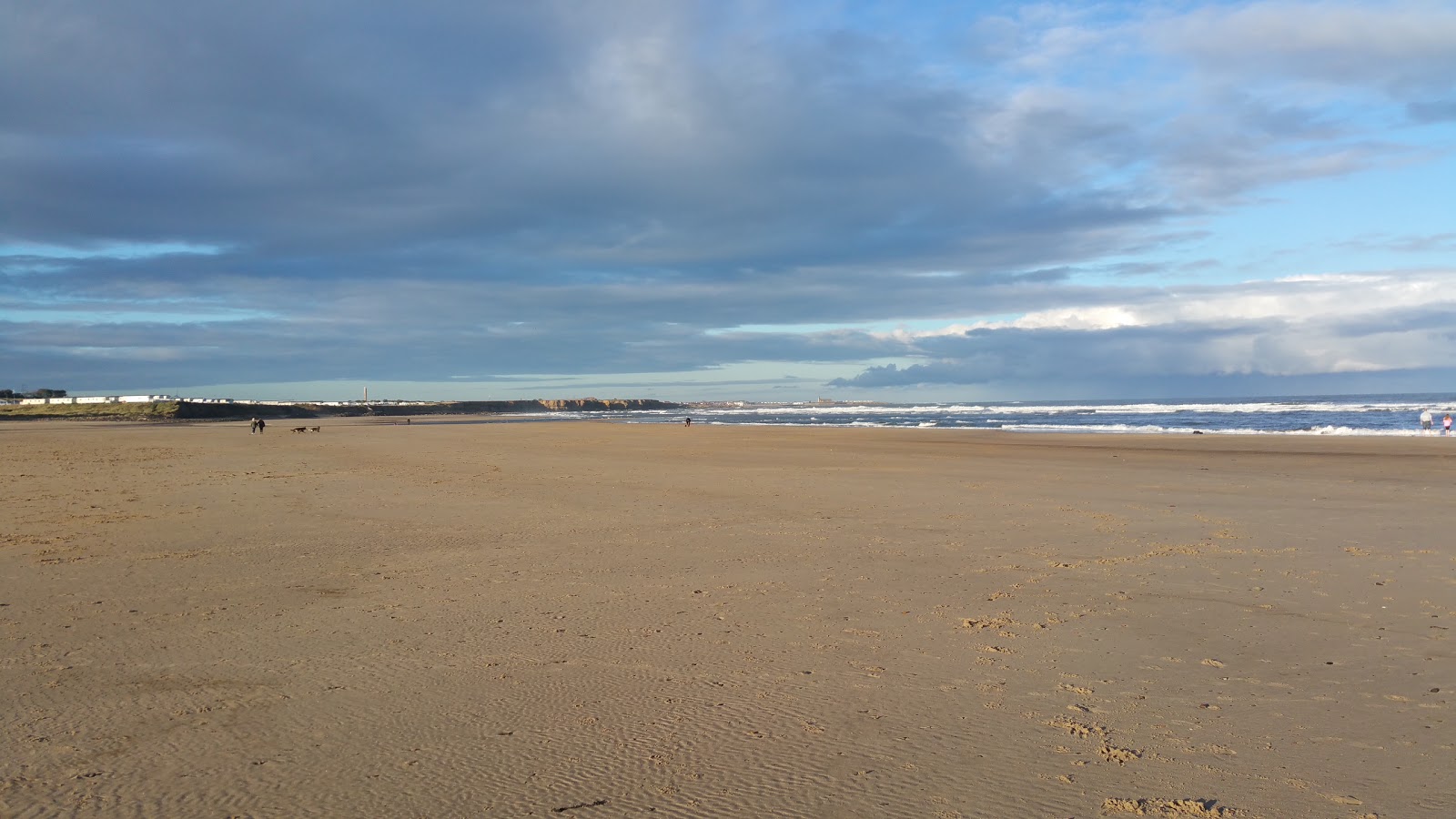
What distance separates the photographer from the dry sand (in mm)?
4125

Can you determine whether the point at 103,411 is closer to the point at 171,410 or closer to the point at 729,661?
the point at 171,410

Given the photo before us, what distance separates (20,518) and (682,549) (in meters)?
9.54

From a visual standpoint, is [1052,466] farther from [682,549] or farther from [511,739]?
[511,739]

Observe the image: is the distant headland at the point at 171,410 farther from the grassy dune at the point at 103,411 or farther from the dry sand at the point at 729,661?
the dry sand at the point at 729,661

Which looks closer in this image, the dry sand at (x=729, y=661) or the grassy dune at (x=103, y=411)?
the dry sand at (x=729, y=661)

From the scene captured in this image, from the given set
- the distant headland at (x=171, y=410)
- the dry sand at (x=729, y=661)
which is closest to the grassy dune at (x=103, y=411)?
the distant headland at (x=171, y=410)

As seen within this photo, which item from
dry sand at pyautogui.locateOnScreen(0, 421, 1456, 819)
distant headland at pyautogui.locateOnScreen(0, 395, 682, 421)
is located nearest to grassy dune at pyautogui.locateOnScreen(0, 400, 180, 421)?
distant headland at pyautogui.locateOnScreen(0, 395, 682, 421)

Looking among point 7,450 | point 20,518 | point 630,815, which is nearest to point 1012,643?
point 630,815

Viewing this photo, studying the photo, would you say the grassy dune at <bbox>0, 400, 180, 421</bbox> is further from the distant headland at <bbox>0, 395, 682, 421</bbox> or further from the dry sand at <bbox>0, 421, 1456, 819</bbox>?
the dry sand at <bbox>0, 421, 1456, 819</bbox>

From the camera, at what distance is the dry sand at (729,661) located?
4125 millimetres

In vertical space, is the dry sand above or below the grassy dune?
below

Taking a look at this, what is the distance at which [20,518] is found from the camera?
12.5m

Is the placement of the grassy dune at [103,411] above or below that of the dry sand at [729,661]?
above

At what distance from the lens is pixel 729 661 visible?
19.8 ft
